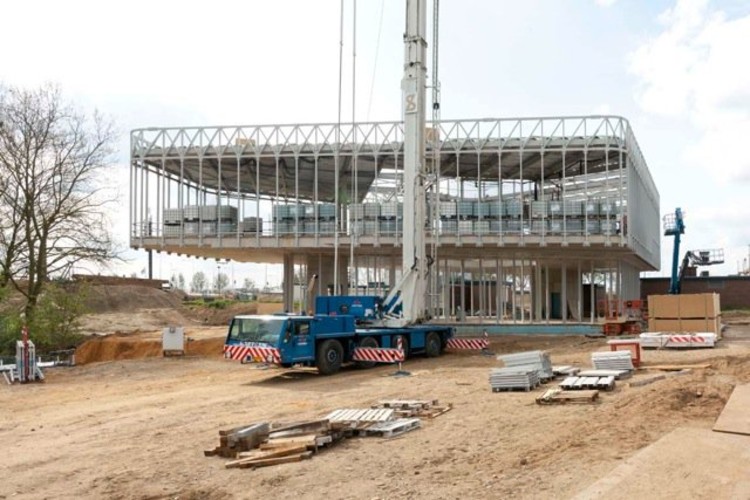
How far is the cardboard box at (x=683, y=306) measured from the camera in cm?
2691

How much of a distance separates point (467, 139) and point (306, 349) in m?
16.5

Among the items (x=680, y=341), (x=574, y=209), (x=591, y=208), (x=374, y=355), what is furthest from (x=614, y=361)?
(x=591, y=208)

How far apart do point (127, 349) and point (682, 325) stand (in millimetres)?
21957

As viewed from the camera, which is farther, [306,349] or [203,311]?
[203,311]

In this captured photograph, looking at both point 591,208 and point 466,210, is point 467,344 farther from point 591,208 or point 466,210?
point 591,208

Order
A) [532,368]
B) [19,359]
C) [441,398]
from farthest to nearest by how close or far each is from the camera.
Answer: [19,359] < [532,368] < [441,398]

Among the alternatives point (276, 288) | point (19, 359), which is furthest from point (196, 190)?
point (276, 288)

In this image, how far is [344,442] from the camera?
419 inches

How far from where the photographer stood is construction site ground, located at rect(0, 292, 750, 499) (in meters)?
8.47

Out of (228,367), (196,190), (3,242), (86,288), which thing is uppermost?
(196,190)

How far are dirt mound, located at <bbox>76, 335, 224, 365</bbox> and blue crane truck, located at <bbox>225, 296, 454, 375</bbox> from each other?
847 cm

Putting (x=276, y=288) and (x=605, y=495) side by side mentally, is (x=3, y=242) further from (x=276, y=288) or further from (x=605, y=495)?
(x=276, y=288)

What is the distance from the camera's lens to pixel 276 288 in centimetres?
13962

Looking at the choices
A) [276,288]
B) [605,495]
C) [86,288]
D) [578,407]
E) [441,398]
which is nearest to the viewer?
[605,495]
